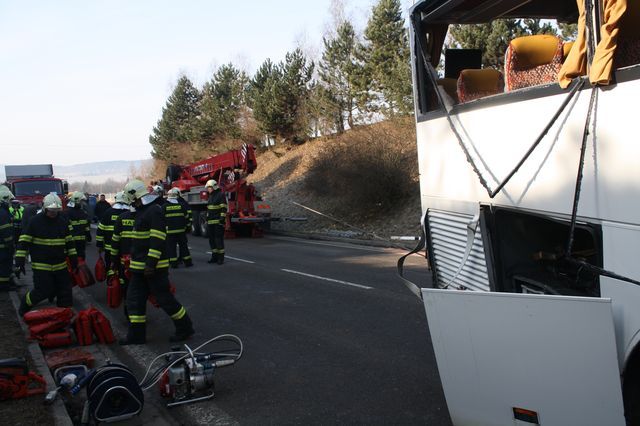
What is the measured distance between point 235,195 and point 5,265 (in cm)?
1006

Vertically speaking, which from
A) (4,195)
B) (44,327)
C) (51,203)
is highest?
(4,195)

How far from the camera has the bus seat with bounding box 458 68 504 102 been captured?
385 cm

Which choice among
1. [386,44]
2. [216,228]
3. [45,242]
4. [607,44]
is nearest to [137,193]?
[45,242]

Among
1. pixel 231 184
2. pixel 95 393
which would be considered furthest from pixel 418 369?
pixel 231 184

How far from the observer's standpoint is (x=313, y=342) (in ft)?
20.9

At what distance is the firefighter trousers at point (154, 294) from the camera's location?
664cm

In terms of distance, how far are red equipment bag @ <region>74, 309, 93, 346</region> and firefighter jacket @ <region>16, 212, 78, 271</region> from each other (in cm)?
152

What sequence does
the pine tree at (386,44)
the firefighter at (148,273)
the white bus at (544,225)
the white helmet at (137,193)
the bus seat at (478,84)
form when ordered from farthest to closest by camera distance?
1. the pine tree at (386,44)
2. the white helmet at (137,193)
3. the firefighter at (148,273)
4. the bus seat at (478,84)
5. the white bus at (544,225)

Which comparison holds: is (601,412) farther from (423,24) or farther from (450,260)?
(423,24)

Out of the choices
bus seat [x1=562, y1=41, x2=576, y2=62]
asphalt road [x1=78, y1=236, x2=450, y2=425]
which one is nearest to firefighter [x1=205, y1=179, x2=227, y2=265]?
asphalt road [x1=78, y1=236, x2=450, y2=425]

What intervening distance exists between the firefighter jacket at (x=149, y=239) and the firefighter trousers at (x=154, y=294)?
13 centimetres

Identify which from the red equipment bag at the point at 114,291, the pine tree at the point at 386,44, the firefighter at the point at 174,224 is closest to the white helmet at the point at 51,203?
the red equipment bag at the point at 114,291

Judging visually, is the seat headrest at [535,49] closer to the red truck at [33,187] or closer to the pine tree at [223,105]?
the red truck at [33,187]

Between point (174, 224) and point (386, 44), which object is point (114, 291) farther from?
point (386, 44)
